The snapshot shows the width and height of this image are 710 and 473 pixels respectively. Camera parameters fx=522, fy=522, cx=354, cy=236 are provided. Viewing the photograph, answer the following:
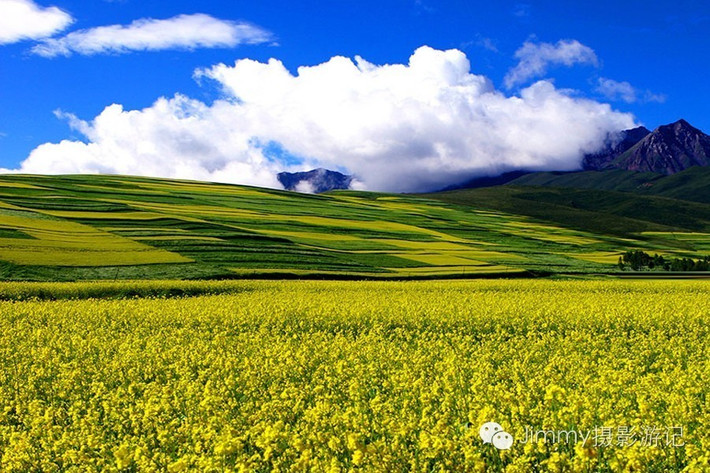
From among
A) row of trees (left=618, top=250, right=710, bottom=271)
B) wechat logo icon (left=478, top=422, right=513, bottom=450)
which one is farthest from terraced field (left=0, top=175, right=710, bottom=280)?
wechat logo icon (left=478, top=422, right=513, bottom=450)

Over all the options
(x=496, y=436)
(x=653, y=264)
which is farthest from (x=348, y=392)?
(x=653, y=264)

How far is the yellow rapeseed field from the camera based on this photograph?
6258 millimetres

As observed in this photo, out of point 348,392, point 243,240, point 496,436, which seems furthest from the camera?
point 243,240

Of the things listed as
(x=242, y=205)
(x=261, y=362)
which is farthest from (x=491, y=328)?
(x=242, y=205)

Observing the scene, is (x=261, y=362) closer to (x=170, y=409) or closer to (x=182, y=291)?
(x=170, y=409)

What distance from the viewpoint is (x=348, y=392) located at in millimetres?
8977

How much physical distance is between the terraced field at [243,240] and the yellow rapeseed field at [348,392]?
2403 centimetres

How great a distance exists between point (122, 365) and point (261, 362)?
299cm

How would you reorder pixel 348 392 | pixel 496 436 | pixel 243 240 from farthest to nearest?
pixel 243 240
pixel 348 392
pixel 496 436

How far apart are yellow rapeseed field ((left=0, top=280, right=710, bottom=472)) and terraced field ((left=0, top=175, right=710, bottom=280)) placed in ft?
78.8

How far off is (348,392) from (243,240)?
159 feet

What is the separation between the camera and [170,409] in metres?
8.22

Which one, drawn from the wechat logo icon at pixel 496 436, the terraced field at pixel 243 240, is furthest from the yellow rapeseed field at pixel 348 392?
the terraced field at pixel 243 240

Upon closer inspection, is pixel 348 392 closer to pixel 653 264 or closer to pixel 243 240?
pixel 243 240
